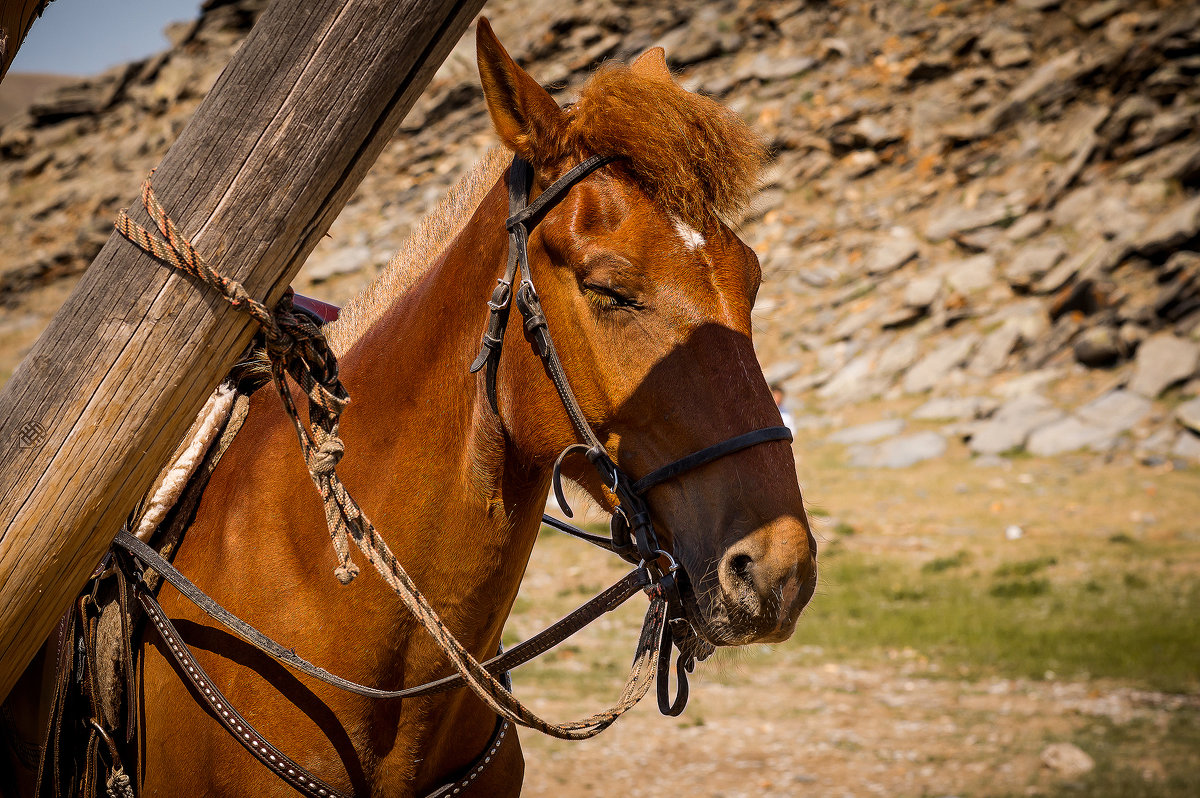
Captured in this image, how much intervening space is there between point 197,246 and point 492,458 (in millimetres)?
811

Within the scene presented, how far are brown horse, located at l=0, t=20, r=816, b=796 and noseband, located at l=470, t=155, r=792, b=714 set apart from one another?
0.03 m

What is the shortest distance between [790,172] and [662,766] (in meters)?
16.4

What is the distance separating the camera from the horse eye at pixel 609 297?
5.82ft

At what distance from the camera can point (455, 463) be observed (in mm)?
1986

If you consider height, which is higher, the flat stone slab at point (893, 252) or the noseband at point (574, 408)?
the noseband at point (574, 408)

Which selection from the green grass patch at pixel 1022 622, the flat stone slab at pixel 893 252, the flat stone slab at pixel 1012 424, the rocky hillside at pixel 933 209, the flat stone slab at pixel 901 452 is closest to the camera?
the green grass patch at pixel 1022 622

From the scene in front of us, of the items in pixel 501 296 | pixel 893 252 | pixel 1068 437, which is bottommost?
pixel 1068 437

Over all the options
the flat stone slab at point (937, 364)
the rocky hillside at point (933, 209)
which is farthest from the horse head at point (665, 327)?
the flat stone slab at point (937, 364)

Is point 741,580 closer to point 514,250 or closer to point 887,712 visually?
point 514,250

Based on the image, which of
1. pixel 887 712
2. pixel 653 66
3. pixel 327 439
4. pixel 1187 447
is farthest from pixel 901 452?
pixel 327 439

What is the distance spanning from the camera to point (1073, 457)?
10.5 m

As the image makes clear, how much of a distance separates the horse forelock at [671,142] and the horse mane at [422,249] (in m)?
0.31

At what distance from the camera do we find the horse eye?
1.78m

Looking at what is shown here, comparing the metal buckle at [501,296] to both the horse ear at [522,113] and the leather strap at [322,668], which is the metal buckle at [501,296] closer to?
the horse ear at [522,113]
